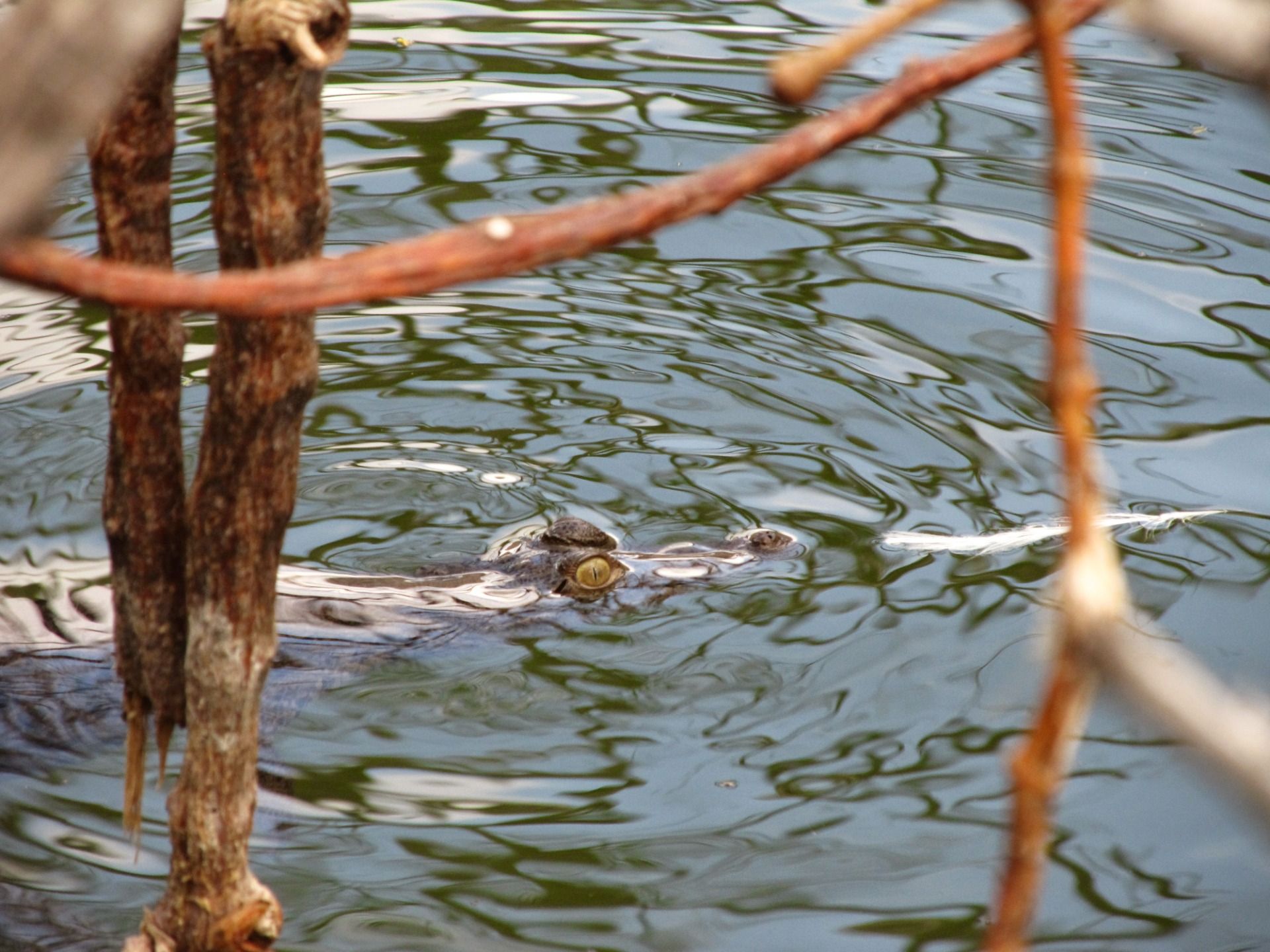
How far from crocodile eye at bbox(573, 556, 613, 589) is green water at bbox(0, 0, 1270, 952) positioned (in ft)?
0.36

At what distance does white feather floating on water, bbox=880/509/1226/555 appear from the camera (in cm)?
420

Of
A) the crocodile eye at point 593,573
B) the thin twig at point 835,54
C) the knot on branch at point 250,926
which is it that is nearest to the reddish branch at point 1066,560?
the thin twig at point 835,54

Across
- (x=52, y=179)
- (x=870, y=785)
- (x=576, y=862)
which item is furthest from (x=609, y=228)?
(x=870, y=785)

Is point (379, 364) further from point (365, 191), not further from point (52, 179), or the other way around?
point (52, 179)

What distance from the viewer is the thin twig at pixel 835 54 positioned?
0.91m

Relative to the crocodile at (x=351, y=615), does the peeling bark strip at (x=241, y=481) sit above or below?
above

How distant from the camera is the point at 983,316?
5387 millimetres

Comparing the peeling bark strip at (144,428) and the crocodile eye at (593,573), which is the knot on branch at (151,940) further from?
the crocodile eye at (593,573)

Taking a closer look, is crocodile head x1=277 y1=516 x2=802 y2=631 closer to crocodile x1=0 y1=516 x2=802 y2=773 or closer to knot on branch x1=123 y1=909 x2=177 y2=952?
crocodile x1=0 y1=516 x2=802 y2=773

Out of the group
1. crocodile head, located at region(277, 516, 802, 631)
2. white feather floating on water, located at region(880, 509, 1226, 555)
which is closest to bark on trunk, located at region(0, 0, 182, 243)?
crocodile head, located at region(277, 516, 802, 631)

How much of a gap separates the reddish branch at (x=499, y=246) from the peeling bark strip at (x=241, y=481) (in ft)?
2.23

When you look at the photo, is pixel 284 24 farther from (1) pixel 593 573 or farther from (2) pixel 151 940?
(1) pixel 593 573

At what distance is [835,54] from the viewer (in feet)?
3.08

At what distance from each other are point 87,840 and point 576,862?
1065 mm
